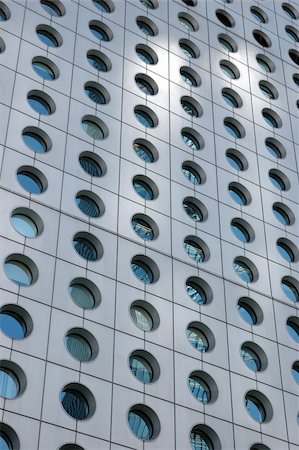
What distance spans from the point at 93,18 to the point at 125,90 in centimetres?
318

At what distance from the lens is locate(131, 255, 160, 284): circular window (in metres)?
25.6

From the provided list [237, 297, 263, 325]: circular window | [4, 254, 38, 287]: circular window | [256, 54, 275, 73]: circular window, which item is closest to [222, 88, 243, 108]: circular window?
[256, 54, 275, 73]: circular window

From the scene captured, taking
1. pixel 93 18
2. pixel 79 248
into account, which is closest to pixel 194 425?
pixel 79 248

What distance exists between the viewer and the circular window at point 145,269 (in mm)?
25609

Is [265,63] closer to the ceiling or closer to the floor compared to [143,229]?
closer to the ceiling

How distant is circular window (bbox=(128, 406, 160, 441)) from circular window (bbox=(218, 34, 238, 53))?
54.5ft

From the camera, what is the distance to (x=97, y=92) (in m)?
29.1

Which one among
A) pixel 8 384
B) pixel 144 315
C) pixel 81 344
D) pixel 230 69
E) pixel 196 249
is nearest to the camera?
pixel 8 384

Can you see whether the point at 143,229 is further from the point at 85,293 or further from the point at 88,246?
the point at 85,293

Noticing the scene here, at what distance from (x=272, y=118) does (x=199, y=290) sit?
31.0 ft

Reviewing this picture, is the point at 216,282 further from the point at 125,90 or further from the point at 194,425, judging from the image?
the point at 125,90

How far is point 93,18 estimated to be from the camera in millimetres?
31141

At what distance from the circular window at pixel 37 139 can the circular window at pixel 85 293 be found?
420 centimetres

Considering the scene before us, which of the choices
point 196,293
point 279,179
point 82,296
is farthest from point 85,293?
point 279,179
